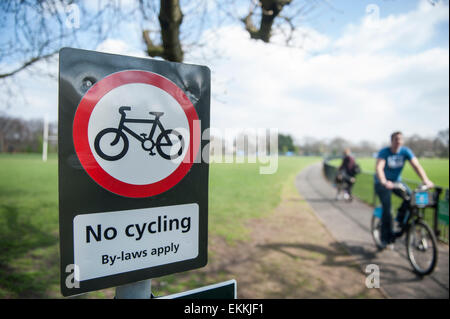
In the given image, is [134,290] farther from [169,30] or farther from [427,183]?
[427,183]

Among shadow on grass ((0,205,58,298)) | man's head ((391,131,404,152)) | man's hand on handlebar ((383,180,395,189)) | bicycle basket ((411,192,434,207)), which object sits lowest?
shadow on grass ((0,205,58,298))

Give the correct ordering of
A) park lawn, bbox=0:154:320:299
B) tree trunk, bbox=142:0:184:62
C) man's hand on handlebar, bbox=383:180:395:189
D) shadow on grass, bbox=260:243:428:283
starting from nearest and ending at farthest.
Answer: tree trunk, bbox=142:0:184:62
park lawn, bbox=0:154:320:299
shadow on grass, bbox=260:243:428:283
man's hand on handlebar, bbox=383:180:395:189

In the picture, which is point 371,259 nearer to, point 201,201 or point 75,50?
point 201,201

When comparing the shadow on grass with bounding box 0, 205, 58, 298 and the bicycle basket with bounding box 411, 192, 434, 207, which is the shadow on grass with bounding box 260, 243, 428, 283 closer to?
the bicycle basket with bounding box 411, 192, 434, 207

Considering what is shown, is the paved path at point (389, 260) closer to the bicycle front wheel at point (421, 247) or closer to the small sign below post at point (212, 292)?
the bicycle front wheel at point (421, 247)

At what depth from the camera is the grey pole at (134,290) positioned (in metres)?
1.12

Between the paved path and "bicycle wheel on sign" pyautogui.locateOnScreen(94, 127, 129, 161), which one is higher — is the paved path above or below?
below

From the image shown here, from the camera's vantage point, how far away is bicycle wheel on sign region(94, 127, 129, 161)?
1057 mm

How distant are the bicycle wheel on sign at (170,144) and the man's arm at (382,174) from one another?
4.42 meters

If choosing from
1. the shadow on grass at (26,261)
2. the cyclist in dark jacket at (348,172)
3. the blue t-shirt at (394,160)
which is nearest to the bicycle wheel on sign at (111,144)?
the shadow on grass at (26,261)

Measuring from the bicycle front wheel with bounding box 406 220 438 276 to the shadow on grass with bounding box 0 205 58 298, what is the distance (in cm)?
535

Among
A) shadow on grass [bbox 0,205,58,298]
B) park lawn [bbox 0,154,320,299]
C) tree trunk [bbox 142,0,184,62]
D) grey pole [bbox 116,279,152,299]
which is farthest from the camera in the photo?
park lawn [bbox 0,154,320,299]

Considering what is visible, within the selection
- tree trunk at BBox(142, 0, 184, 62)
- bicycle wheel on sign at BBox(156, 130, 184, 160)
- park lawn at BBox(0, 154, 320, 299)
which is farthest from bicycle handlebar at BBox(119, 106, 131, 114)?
park lawn at BBox(0, 154, 320, 299)
